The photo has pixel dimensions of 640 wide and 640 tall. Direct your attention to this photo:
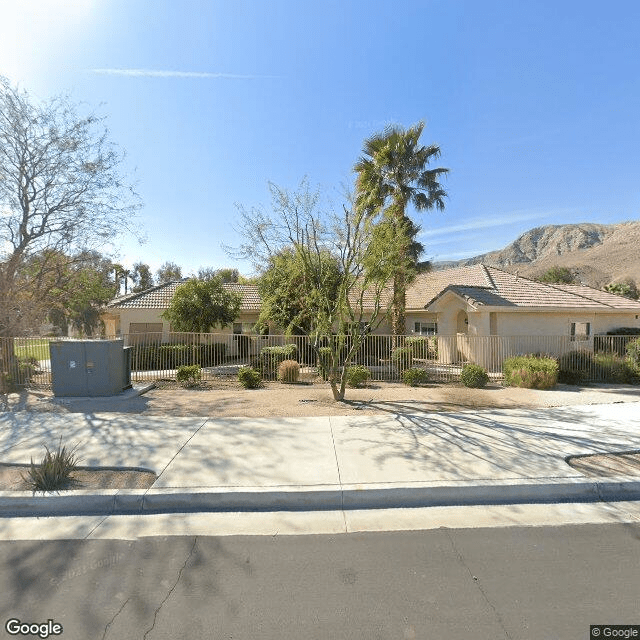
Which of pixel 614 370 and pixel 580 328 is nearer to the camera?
pixel 614 370

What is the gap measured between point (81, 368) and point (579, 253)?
103 meters

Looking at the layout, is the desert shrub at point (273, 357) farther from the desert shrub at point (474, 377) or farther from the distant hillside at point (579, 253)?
the distant hillside at point (579, 253)

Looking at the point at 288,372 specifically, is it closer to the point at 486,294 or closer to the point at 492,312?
the point at 492,312

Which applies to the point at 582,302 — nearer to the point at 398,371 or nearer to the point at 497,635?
the point at 398,371

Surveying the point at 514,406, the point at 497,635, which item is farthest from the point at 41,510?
the point at 514,406

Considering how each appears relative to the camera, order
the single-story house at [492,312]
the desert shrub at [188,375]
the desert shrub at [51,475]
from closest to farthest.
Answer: the desert shrub at [51,475], the desert shrub at [188,375], the single-story house at [492,312]

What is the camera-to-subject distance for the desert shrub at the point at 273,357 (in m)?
13.8

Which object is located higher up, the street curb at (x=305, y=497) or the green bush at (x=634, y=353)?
the green bush at (x=634, y=353)

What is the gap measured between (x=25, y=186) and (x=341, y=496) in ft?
39.6

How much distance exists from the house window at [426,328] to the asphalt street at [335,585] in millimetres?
17320

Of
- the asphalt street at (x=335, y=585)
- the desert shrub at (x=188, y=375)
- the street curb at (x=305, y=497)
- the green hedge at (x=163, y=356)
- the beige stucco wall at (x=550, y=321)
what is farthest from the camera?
the beige stucco wall at (x=550, y=321)

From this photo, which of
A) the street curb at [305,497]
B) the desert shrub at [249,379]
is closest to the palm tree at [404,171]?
the desert shrub at [249,379]

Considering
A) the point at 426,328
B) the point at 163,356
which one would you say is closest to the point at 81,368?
the point at 163,356

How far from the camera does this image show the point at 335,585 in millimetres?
3008
